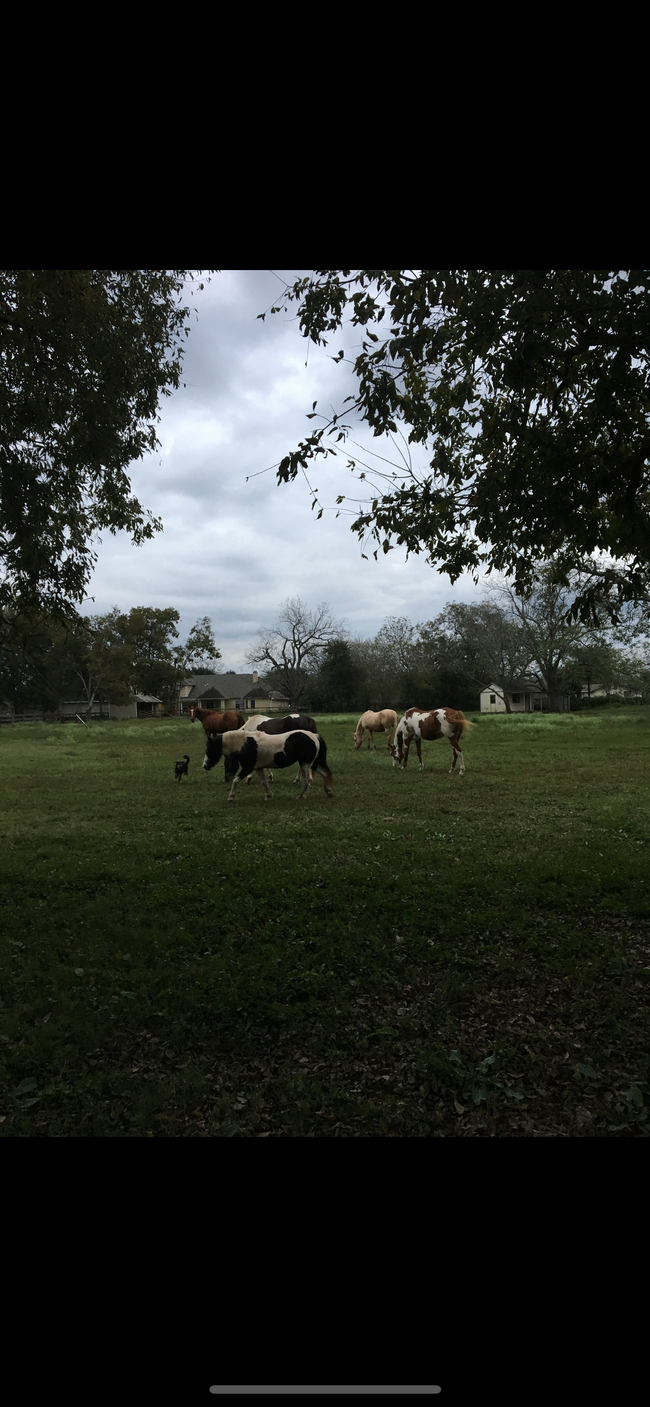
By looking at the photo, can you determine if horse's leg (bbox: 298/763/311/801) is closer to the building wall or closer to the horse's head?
the horse's head

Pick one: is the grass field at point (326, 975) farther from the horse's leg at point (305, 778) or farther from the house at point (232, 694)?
the house at point (232, 694)

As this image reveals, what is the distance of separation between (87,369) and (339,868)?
5411mm

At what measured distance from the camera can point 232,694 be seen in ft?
59.2

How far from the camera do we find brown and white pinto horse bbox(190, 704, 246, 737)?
14.1 m

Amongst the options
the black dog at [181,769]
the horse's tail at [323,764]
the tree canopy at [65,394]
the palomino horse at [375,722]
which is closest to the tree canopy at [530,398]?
the tree canopy at [65,394]

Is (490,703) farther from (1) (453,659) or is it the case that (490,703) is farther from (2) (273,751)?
(2) (273,751)

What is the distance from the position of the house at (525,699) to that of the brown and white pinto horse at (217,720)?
22.6ft

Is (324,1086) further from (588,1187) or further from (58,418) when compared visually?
(58,418)

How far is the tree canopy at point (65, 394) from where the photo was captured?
5.93 m

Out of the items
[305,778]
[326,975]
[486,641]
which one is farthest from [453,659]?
[326,975]

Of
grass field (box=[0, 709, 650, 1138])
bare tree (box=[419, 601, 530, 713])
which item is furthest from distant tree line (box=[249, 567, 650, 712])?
grass field (box=[0, 709, 650, 1138])

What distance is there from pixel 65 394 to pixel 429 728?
30.0 ft

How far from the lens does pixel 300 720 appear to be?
12477mm

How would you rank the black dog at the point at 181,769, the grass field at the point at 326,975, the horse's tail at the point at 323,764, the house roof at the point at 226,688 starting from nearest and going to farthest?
the grass field at the point at 326,975
the horse's tail at the point at 323,764
the black dog at the point at 181,769
the house roof at the point at 226,688
